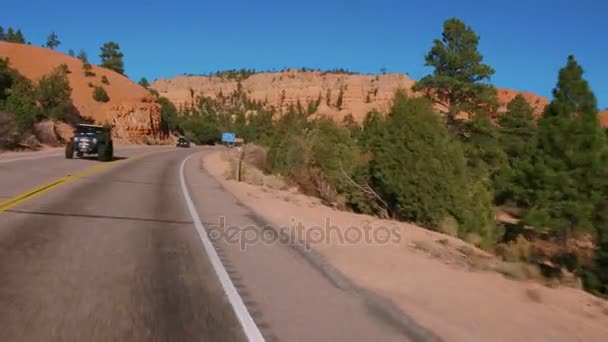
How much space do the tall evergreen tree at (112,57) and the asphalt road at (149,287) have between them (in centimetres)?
11866

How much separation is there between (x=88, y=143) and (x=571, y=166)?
27.2 m

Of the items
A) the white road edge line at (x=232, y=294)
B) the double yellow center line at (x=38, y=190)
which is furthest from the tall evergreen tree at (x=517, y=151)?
the white road edge line at (x=232, y=294)

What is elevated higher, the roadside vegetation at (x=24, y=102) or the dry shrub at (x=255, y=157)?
the roadside vegetation at (x=24, y=102)

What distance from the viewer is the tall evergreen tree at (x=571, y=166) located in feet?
104

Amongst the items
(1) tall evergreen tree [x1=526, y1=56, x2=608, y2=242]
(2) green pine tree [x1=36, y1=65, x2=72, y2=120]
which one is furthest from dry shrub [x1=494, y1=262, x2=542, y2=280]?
(2) green pine tree [x1=36, y1=65, x2=72, y2=120]

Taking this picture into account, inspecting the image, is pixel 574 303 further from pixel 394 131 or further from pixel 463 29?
pixel 463 29

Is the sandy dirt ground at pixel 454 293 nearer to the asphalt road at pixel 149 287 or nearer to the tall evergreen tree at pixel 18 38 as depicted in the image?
the asphalt road at pixel 149 287

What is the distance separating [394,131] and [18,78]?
1749 inches

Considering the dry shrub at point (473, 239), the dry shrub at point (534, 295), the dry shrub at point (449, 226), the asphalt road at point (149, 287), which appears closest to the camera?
the asphalt road at point (149, 287)

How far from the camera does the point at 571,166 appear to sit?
32938 millimetres

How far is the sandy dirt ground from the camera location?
614 cm

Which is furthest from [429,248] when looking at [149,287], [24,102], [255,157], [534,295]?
[24,102]

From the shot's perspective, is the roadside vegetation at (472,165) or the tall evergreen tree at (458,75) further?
the tall evergreen tree at (458,75)

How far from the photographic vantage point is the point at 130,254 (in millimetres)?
8867
